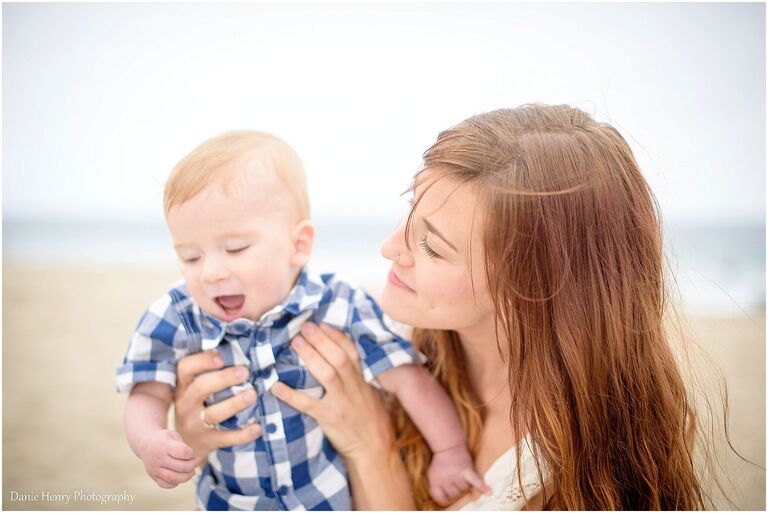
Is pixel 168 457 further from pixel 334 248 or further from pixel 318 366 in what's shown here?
pixel 334 248

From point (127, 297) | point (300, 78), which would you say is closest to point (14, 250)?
point (127, 297)

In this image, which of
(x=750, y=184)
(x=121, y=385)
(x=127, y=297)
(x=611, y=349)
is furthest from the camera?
(x=127, y=297)

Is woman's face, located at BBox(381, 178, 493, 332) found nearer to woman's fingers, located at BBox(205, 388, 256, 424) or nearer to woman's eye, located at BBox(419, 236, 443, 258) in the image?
woman's eye, located at BBox(419, 236, 443, 258)

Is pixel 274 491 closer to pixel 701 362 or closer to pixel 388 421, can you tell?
pixel 388 421

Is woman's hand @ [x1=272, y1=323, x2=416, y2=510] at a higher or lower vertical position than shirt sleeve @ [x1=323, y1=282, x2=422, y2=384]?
lower

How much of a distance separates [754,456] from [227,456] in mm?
3029

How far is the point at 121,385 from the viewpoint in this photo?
1.65 meters

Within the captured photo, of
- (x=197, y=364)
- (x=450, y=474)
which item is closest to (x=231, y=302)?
(x=197, y=364)

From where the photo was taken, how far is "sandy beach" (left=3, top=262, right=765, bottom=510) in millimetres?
2803

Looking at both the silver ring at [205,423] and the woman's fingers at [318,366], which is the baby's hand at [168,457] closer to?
the silver ring at [205,423]

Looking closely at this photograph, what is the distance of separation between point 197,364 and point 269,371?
201 mm

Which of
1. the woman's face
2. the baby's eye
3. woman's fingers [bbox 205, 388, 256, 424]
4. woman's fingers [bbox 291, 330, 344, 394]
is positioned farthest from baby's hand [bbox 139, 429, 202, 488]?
the woman's face

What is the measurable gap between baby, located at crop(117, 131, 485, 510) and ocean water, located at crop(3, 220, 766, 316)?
4707mm

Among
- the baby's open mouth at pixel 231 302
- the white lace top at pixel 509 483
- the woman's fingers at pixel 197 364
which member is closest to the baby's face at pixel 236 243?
the baby's open mouth at pixel 231 302
